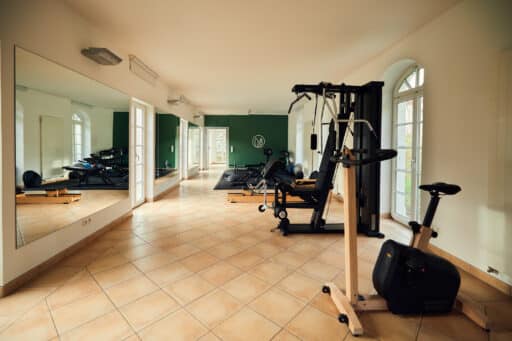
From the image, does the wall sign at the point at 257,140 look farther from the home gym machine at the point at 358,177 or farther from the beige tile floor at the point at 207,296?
the beige tile floor at the point at 207,296

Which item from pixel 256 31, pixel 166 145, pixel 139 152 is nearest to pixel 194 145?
pixel 166 145

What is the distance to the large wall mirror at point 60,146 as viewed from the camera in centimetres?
206

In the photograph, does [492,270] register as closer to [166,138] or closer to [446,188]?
[446,188]

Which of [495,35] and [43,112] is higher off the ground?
[495,35]

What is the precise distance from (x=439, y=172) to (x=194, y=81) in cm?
498

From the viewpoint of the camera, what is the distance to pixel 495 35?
2.10 meters

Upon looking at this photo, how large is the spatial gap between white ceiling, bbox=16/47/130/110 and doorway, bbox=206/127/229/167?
27.3ft

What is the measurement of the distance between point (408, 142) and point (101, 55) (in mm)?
4337

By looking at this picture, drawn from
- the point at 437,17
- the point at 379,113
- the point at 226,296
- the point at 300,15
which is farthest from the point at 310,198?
the point at 437,17

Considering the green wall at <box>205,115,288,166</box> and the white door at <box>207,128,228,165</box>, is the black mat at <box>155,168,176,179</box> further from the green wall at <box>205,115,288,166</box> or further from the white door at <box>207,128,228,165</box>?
the white door at <box>207,128,228,165</box>

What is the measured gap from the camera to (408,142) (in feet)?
12.0

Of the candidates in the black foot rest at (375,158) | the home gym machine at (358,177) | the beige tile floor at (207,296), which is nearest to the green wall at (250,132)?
the home gym machine at (358,177)

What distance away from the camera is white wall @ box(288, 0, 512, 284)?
2.02 meters

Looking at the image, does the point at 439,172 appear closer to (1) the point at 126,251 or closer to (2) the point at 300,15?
(2) the point at 300,15
